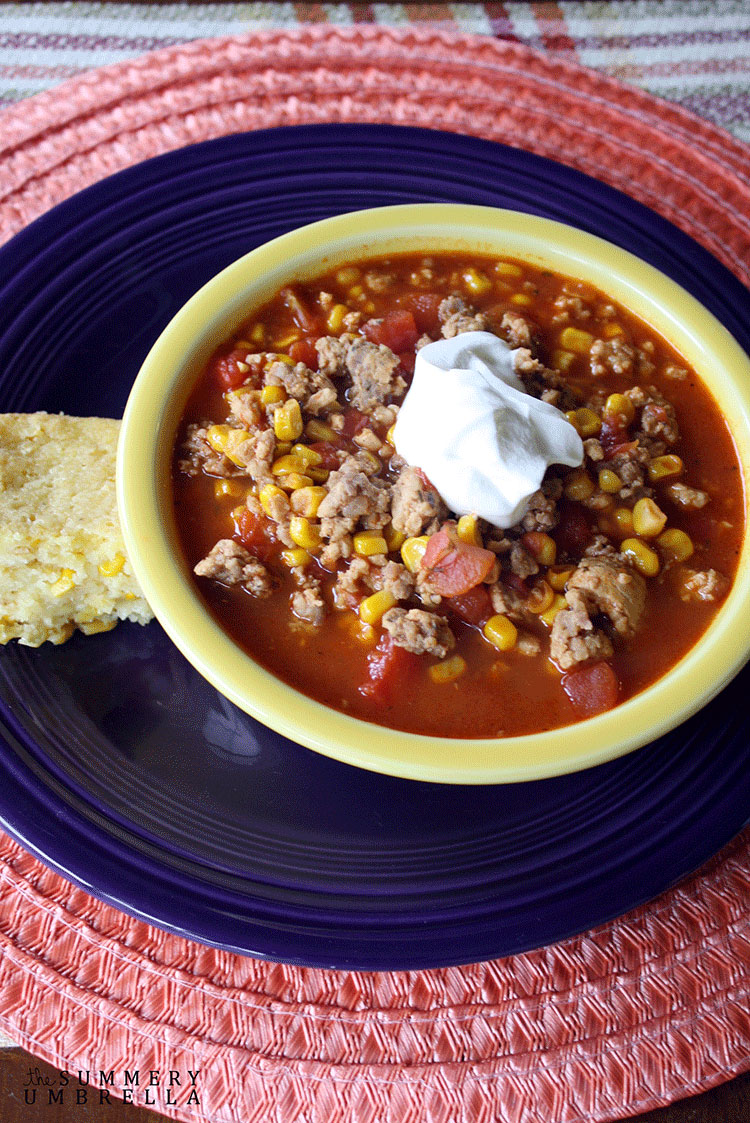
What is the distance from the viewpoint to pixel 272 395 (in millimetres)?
3465

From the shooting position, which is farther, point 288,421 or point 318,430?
point 318,430

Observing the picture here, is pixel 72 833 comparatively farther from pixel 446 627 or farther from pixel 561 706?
pixel 561 706

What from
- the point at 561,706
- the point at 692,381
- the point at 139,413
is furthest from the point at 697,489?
the point at 139,413

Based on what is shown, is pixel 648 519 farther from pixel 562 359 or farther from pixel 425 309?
pixel 425 309

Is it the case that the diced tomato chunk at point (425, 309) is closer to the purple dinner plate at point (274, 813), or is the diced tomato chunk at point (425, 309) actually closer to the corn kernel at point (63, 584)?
the purple dinner plate at point (274, 813)

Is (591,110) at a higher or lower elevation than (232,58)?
higher

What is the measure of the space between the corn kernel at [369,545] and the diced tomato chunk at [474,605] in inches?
12.3

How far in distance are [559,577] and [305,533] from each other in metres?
0.90

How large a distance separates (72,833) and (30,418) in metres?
1.61

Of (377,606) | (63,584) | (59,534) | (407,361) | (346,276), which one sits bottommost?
(63,584)

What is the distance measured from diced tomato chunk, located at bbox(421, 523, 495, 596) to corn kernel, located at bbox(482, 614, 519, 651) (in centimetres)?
15

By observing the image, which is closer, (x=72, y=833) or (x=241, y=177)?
(x=72, y=833)

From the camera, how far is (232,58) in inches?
185

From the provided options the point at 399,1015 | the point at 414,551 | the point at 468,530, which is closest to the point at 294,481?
the point at 414,551
